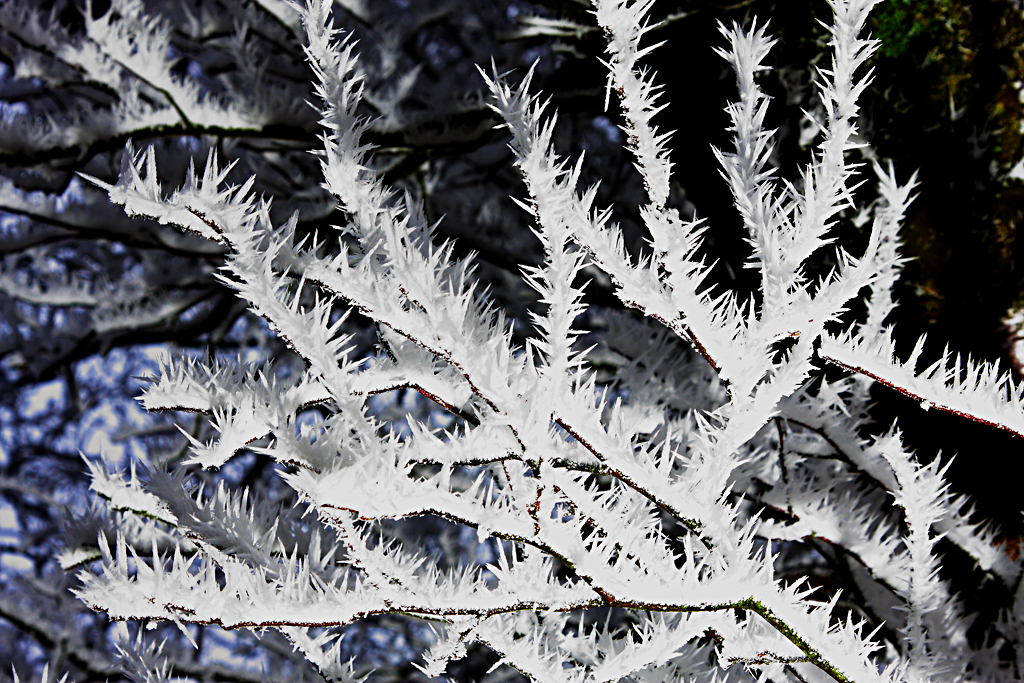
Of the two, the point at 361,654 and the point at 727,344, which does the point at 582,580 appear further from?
the point at 361,654

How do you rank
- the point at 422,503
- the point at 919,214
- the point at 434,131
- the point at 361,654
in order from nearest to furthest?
1. the point at 422,503
2. the point at 919,214
3. the point at 434,131
4. the point at 361,654

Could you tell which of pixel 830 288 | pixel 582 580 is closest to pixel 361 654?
pixel 582 580

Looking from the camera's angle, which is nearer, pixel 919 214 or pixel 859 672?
pixel 859 672

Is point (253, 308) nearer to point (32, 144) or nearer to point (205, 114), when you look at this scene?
point (205, 114)

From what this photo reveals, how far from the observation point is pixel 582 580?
2.39 feet

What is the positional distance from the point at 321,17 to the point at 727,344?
595 mm

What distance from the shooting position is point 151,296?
105 inches

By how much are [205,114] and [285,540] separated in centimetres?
105

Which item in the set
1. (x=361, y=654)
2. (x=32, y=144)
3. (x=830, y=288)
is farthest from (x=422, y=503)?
(x=361, y=654)

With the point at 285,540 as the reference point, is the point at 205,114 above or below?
above

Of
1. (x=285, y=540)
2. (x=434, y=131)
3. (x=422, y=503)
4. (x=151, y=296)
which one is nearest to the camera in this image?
(x=422, y=503)

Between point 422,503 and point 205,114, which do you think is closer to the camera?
point 422,503

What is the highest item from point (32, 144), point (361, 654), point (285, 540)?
point (32, 144)

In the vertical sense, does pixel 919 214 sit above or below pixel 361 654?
above
